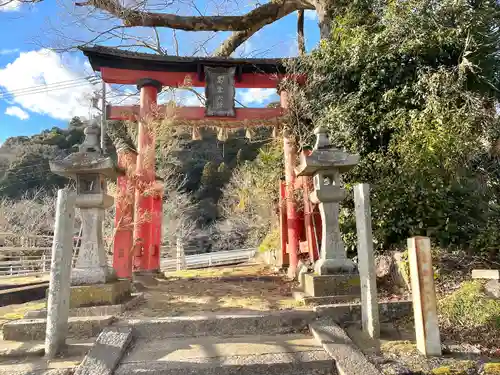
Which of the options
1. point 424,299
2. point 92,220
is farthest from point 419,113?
point 92,220

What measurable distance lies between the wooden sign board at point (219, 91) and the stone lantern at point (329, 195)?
11.3ft

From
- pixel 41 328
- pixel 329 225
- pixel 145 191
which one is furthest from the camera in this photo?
pixel 145 191

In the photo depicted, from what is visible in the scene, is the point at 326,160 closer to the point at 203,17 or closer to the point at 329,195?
the point at 329,195

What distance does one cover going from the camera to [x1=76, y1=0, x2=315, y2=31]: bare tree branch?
342 inches

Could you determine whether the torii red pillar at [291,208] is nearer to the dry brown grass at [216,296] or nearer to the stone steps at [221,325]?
the dry brown grass at [216,296]

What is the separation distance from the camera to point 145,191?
766 cm

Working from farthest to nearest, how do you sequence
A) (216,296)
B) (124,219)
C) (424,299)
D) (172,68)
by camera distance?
(172,68), (124,219), (216,296), (424,299)

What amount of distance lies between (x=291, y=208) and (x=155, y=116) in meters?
3.67

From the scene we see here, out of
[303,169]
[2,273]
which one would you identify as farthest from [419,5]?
[2,273]

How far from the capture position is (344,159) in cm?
535

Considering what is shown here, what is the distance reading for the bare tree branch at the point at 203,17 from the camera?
8.69 metres

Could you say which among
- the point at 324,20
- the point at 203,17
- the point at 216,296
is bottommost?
the point at 216,296

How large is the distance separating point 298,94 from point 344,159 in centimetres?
323

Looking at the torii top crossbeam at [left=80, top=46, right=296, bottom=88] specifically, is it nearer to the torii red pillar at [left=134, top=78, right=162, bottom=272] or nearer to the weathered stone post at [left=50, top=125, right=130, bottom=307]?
the torii red pillar at [left=134, top=78, right=162, bottom=272]
